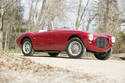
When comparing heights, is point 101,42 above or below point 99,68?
above

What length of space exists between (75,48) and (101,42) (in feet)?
3.36

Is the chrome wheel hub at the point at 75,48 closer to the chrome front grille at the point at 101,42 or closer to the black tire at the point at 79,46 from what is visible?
the black tire at the point at 79,46

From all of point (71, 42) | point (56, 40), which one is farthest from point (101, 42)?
point (56, 40)

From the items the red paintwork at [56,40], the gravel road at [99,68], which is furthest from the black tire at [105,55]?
the gravel road at [99,68]

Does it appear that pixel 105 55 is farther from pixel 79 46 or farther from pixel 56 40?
pixel 56 40

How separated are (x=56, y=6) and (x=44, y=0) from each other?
2855 mm

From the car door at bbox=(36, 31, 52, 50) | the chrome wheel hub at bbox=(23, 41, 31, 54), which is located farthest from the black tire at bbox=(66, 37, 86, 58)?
the chrome wheel hub at bbox=(23, 41, 31, 54)

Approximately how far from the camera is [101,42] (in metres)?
8.65

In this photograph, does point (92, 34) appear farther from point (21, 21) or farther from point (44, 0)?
point (21, 21)

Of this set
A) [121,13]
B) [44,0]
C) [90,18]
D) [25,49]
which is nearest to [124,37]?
[90,18]

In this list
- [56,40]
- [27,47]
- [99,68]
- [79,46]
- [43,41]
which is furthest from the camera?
[27,47]

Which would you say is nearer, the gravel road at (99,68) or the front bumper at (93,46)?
the gravel road at (99,68)

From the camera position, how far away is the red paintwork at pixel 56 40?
8367mm

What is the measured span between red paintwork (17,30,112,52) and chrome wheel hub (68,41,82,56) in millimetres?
261
